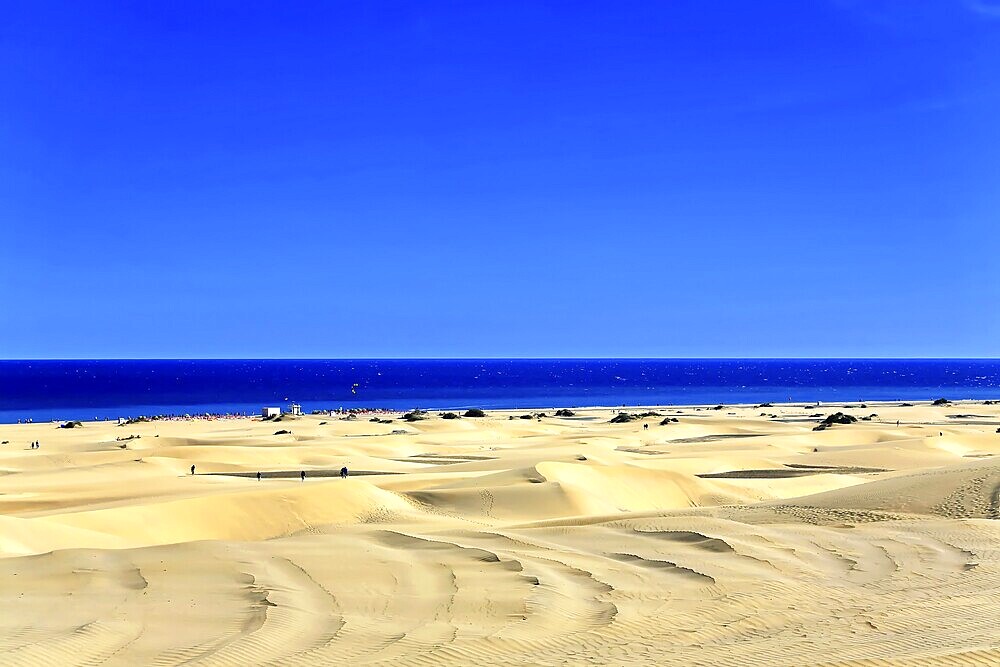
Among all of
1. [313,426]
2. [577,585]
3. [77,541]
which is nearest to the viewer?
[577,585]

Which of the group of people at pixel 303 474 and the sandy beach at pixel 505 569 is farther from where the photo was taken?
the group of people at pixel 303 474

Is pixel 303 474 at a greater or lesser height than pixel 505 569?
lesser

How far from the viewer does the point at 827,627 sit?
9977 millimetres

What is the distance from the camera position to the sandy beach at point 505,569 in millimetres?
9242

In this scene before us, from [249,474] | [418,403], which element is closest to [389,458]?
[249,474]

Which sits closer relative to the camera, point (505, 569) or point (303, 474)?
point (505, 569)

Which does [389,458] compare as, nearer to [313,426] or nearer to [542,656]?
[313,426]

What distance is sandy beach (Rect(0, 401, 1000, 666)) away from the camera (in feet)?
30.3

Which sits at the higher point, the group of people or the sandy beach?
the sandy beach

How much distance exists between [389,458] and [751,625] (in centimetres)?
3048

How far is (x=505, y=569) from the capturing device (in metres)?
13.2

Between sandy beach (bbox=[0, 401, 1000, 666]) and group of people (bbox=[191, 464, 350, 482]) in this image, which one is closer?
sandy beach (bbox=[0, 401, 1000, 666])

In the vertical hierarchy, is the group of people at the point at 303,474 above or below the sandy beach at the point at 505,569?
below

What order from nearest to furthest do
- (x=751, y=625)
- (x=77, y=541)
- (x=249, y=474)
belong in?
(x=751, y=625)
(x=77, y=541)
(x=249, y=474)
